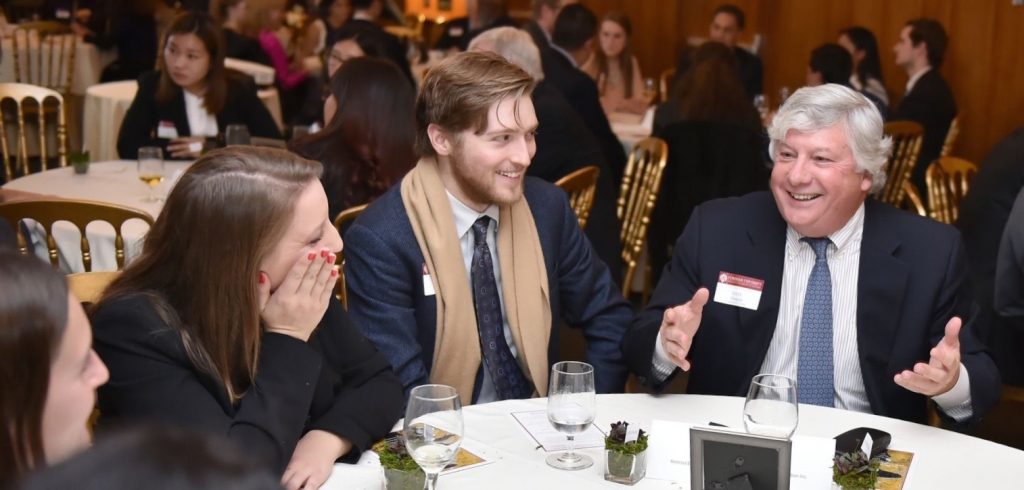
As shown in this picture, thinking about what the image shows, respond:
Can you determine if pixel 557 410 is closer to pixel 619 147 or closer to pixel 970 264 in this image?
pixel 970 264

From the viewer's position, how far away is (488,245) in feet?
9.31

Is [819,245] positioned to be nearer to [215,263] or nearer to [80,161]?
[215,263]

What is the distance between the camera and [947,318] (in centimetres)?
264

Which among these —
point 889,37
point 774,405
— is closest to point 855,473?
point 774,405

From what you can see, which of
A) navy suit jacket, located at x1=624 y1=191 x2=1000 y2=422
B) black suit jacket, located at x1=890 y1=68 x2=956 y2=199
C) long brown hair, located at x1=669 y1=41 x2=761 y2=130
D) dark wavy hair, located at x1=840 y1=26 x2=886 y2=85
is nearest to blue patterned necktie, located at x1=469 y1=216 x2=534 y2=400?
navy suit jacket, located at x1=624 y1=191 x2=1000 y2=422

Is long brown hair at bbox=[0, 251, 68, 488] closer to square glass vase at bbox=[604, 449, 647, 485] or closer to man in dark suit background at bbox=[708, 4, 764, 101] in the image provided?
square glass vase at bbox=[604, 449, 647, 485]

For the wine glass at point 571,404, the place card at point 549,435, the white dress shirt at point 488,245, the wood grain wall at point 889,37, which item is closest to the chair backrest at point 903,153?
the wood grain wall at point 889,37

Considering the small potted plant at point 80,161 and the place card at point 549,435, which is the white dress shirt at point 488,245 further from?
the small potted plant at point 80,161

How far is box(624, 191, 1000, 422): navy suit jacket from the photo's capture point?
261 centimetres

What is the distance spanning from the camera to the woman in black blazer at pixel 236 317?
1962 millimetres

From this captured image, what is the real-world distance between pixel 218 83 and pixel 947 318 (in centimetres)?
364

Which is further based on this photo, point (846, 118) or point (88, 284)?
point (846, 118)

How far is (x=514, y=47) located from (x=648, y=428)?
2.86 m

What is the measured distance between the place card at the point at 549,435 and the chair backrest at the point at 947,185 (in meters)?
2.45
